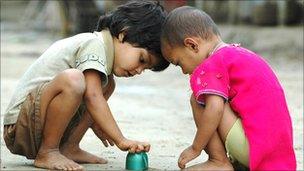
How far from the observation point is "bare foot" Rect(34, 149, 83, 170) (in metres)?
3.15

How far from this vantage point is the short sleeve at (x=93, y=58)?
3125mm

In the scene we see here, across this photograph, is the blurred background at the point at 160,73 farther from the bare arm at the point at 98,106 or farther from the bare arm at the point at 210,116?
the bare arm at the point at 210,116

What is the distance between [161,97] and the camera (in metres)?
7.00

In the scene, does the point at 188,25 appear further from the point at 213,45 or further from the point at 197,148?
the point at 197,148

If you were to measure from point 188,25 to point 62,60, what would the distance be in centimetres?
65

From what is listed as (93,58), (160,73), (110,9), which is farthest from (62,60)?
(110,9)

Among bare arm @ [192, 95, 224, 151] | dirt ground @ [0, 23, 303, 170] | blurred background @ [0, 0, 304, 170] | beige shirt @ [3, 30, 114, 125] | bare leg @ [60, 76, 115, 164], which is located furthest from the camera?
blurred background @ [0, 0, 304, 170]

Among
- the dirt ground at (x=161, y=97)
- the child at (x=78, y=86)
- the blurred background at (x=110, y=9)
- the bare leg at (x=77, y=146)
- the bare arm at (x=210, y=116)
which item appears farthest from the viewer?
the blurred background at (x=110, y=9)

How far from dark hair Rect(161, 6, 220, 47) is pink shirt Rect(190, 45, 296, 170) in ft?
0.40

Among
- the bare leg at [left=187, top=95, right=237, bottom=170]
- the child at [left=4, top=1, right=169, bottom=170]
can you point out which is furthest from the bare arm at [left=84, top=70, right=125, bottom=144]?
the bare leg at [left=187, top=95, right=237, bottom=170]

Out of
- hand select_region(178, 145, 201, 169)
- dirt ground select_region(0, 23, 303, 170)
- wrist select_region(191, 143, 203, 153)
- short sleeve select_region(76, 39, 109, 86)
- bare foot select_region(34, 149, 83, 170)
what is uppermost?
short sleeve select_region(76, 39, 109, 86)

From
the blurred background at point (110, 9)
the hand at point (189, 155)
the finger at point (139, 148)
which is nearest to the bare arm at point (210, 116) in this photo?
the hand at point (189, 155)

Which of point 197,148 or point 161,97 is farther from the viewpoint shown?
point 161,97

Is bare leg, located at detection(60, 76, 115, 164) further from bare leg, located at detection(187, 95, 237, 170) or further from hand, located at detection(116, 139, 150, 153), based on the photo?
bare leg, located at detection(187, 95, 237, 170)
